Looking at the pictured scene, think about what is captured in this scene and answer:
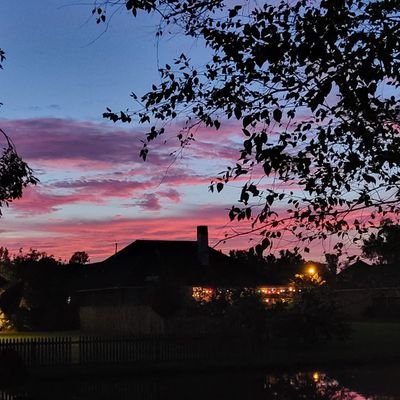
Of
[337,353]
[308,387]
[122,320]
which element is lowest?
[308,387]

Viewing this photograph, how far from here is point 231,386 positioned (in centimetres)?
1969

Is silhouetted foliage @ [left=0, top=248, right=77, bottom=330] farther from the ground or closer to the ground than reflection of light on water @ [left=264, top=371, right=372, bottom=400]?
farther from the ground

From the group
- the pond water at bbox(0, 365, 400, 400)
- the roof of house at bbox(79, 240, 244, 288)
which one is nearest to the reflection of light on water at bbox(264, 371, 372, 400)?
the pond water at bbox(0, 365, 400, 400)

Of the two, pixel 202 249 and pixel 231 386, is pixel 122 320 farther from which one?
pixel 231 386

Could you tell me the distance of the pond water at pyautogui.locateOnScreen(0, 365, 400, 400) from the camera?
57.2ft

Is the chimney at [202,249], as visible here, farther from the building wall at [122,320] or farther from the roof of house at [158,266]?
the building wall at [122,320]

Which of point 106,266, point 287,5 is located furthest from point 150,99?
point 106,266

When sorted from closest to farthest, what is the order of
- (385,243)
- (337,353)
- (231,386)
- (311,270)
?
(385,243)
(231,386)
(337,353)
(311,270)

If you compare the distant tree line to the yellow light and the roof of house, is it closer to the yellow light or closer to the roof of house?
the roof of house

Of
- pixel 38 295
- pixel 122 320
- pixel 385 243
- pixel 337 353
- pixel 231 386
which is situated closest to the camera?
pixel 385 243

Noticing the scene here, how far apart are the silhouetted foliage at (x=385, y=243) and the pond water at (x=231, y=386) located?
1045cm

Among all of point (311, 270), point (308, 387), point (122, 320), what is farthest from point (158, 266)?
point (308, 387)

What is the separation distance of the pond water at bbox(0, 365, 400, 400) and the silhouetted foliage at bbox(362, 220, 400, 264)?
10.5 meters

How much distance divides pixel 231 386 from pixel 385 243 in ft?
44.8
